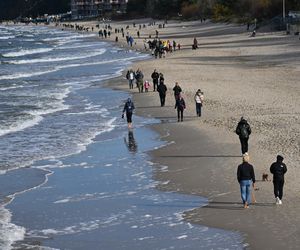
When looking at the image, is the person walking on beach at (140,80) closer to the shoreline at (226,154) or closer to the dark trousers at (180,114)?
the shoreline at (226,154)

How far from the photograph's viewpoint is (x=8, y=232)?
1261 centimetres

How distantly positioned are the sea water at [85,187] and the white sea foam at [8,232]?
0.06 feet

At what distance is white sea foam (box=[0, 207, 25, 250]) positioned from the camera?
11.9 meters

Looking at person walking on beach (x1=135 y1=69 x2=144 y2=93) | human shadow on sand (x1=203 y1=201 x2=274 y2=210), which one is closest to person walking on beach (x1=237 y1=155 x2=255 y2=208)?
human shadow on sand (x1=203 y1=201 x2=274 y2=210)

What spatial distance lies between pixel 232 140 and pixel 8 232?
908cm

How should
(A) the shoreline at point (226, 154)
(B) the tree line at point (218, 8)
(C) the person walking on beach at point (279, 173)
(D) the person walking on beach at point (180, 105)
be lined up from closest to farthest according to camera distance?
(A) the shoreline at point (226, 154) → (C) the person walking on beach at point (279, 173) → (D) the person walking on beach at point (180, 105) → (B) the tree line at point (218, 8)

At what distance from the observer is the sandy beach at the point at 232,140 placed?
40.9ft

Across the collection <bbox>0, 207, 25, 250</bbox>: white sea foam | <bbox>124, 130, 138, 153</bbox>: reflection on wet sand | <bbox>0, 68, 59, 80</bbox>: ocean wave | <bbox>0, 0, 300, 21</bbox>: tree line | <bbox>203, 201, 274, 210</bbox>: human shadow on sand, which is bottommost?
<bbox>0, 68, 59, 80</bbox>: ocean wave

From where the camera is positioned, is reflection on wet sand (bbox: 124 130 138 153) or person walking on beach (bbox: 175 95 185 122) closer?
reflection on wet sand (bbox: 124 130 138 153)

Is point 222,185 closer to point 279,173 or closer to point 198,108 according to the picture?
point 279,173

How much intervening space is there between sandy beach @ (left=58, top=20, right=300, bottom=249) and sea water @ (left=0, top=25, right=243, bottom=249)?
486 millimetres

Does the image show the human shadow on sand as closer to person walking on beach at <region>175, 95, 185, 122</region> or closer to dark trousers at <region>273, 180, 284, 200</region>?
Result: dark trousers at <region>273, 180, 284, 200</region>

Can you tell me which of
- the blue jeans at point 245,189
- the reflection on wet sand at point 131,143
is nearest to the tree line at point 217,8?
the reflection on wet sand at point 131,143

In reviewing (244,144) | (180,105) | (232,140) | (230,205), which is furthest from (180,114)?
(230,205)
